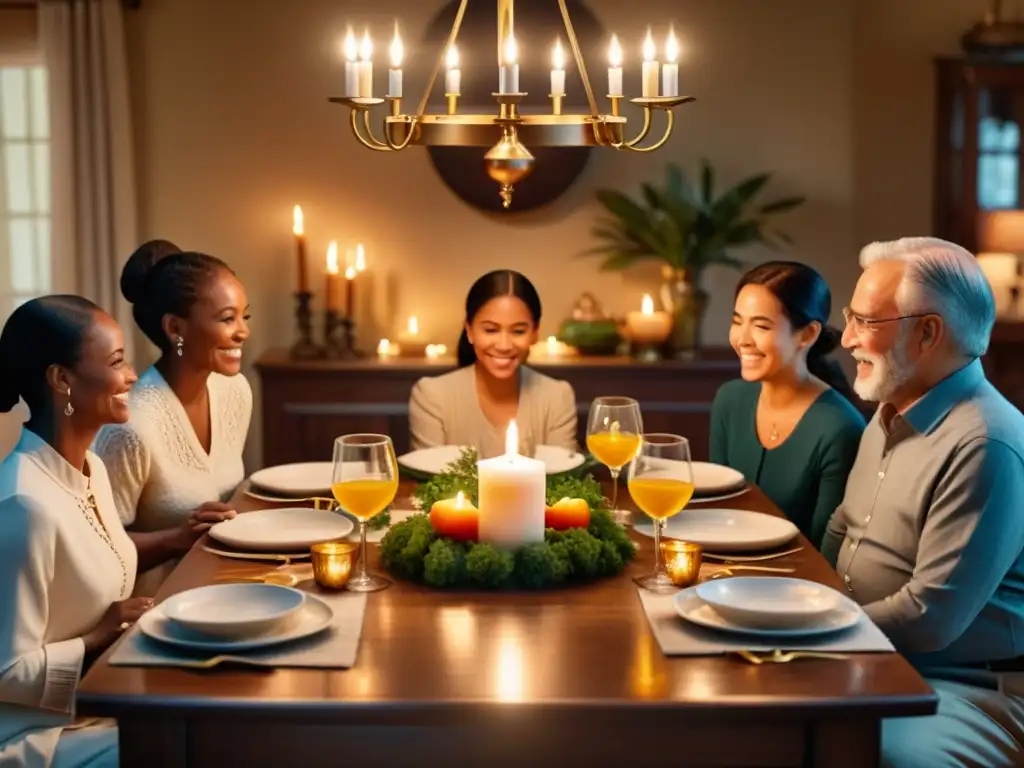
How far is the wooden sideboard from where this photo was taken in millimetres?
4703

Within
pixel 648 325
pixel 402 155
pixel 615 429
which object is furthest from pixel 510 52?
pixel 402 155

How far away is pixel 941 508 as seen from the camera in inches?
94.4

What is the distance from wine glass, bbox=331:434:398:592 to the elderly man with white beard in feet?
2.78

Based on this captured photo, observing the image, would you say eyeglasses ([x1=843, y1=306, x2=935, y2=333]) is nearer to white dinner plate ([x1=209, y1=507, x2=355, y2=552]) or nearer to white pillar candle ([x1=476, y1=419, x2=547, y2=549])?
white pillar candle ([x1=476, y1=419, x2=547, y2=549])

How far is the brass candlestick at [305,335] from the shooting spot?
482 centimetres

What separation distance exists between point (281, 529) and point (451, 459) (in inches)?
25.2

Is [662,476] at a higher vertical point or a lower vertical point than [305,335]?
lower

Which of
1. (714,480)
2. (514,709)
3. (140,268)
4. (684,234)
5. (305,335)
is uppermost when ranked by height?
(684,234)

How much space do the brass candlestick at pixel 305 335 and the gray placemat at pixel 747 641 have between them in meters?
2.92

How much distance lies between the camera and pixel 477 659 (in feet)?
6.31

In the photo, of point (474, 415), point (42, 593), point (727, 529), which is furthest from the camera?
point (474, 415)

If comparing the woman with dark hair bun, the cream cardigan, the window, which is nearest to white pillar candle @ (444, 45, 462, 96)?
the cream cardigan

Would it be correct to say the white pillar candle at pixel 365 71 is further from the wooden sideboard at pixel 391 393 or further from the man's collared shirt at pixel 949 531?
the wooden sideboard at pixel 391 393

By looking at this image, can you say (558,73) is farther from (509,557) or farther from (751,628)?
(751,628)
